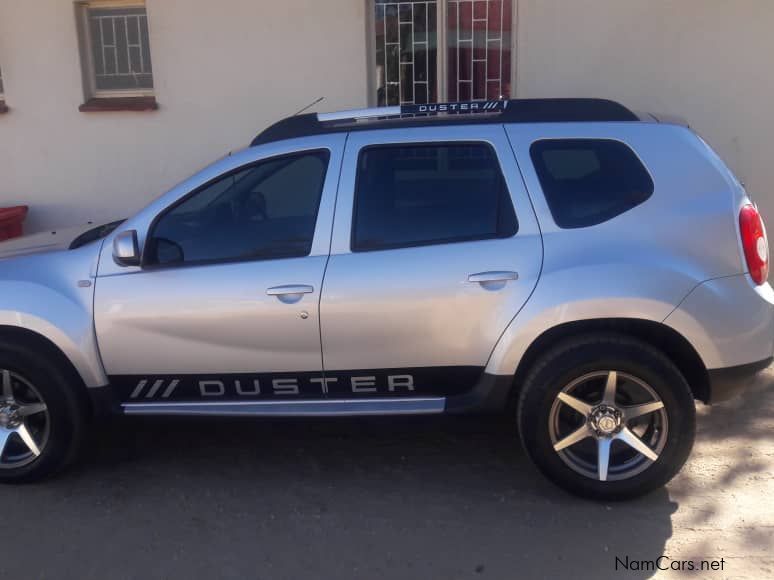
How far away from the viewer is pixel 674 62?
22.2 ft

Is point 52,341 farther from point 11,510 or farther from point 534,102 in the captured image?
point 534,102

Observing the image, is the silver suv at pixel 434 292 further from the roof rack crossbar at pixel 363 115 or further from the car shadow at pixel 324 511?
the car shadow at pixel 324 511

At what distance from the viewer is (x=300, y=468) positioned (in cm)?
449

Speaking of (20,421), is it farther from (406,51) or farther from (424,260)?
(406,51)

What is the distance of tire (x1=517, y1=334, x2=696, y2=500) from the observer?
3.83m

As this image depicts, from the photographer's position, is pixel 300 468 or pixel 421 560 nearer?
pixel 421 560

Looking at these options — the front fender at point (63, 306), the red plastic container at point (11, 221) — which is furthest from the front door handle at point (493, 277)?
the red plastic container at point (11, 221)

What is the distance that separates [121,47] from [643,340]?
5.64 meters

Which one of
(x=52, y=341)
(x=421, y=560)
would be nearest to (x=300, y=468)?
A: (x=421, y=560)

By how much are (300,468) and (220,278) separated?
1164mm

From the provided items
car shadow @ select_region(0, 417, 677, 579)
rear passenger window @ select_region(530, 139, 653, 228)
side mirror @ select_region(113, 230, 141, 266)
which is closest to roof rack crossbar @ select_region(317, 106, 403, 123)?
rear passenger window @ select_region(530, 139, 653, 228)

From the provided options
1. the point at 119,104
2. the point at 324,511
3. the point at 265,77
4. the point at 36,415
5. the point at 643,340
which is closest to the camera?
the point at 643,340

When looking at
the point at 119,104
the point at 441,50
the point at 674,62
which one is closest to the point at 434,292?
the point at 441,50

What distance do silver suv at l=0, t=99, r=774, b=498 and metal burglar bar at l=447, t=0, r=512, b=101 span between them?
3013 mm
